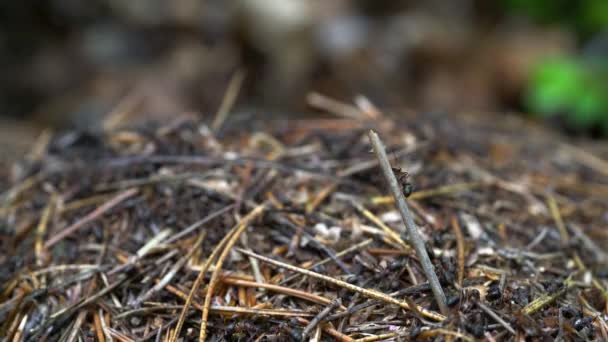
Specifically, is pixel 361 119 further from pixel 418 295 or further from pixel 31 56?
pixel 31 56

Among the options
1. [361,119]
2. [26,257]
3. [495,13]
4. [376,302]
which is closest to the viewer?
[376,302]

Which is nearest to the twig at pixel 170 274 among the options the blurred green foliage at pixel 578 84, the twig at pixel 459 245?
the twig at pixel 459 245

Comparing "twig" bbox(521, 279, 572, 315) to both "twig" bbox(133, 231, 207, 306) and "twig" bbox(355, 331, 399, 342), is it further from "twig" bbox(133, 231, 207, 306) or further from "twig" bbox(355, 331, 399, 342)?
"twig" bbox(133, 231, 207, 306)

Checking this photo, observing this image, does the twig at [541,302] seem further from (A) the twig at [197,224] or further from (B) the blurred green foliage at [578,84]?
(B) the blurred green foliage at [578,84]

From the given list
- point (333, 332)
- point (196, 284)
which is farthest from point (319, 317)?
point (196, 284)


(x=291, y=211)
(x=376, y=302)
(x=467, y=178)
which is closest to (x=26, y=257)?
(x=291, y=211)

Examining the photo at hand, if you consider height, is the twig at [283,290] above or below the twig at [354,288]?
below
